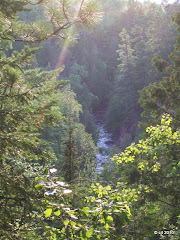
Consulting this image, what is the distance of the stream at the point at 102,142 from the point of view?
28047 millimetres

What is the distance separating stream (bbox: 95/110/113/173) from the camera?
1104 inches

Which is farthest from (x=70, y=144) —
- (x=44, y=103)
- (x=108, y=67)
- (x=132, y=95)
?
(x=108, y=67)

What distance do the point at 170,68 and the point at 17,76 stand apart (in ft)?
21.7

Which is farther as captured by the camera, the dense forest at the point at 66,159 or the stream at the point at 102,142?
the stream at the point at 102,142

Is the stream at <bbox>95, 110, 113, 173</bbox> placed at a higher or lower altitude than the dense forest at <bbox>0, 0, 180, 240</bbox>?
higher

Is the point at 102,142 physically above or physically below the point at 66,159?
above

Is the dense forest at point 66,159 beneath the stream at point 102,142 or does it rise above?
beneath

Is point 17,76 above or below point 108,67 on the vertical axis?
below

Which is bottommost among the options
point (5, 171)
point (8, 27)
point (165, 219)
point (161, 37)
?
point (165, 219)

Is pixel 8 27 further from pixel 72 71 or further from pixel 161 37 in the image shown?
pixel 72 71

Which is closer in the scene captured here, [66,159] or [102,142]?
[66,159]

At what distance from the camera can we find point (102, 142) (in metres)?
32.5

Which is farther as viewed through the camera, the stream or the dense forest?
the stream

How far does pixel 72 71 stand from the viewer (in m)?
35.4
